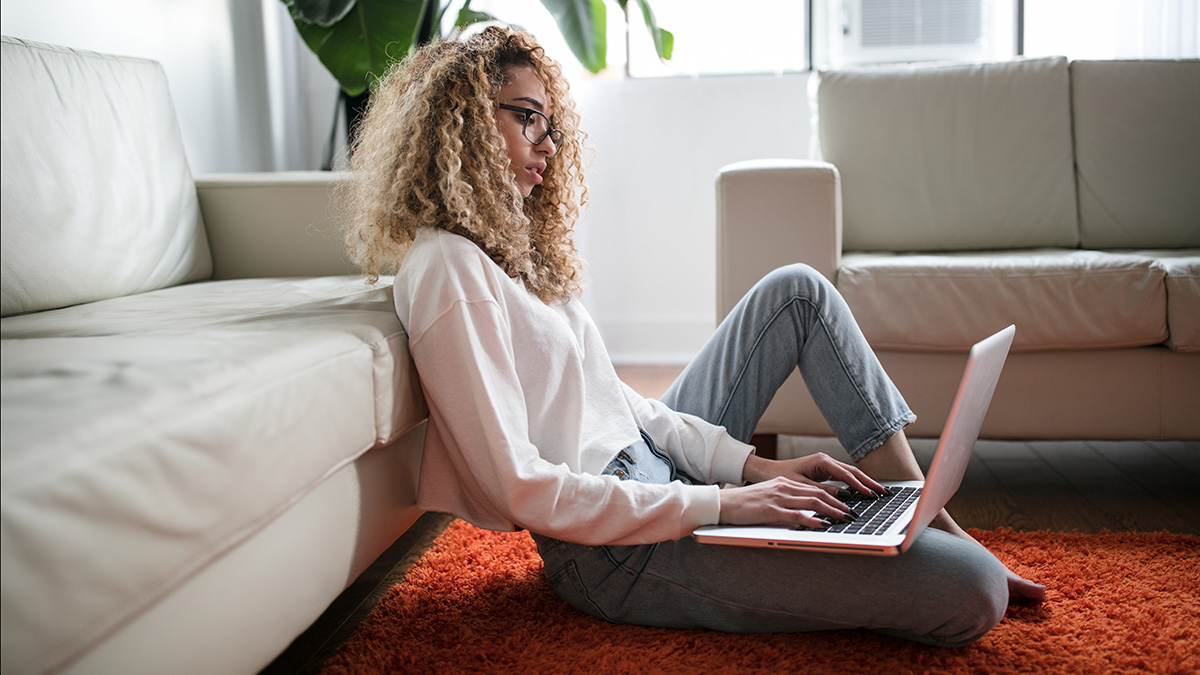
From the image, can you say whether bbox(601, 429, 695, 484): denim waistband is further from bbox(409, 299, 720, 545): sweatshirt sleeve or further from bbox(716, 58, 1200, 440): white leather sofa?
bbox(716, 58, 1200, 440): white leather sofa

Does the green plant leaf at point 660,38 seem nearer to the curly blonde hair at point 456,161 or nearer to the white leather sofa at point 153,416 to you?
the white leather sofa at point 153,416

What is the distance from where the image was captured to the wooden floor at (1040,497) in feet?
4.00

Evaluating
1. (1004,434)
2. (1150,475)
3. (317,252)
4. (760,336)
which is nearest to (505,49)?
(760,336)

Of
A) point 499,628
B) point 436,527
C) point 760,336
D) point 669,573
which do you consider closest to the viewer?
point 669,573

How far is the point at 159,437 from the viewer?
611 millimetres

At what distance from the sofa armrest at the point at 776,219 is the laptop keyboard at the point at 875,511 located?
702 millimetres

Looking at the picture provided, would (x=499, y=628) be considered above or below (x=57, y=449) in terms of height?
below

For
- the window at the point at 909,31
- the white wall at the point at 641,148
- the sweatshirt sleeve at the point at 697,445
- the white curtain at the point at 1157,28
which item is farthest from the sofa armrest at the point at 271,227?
the white curtain at the point at 1157,28

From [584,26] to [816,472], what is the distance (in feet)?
5.73

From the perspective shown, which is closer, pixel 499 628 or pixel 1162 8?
pixel 499 628

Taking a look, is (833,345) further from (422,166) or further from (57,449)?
(57,449)

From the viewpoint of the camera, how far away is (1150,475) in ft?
5.83

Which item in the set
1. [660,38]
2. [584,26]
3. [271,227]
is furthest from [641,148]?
[271,227]

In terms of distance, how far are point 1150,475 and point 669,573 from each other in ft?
4.16
